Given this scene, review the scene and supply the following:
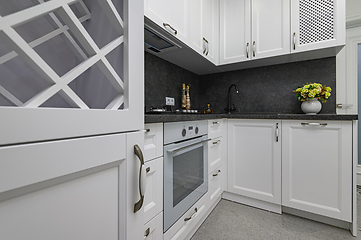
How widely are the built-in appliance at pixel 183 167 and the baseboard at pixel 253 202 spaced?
0.60m

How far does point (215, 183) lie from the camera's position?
172 centimetres

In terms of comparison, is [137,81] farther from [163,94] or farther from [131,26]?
[163,94]

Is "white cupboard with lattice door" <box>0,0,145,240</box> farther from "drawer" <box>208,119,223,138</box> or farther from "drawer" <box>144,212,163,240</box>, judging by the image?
"drawer" <box>208,119,223,138</box>

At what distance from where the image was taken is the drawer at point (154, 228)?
0.88m

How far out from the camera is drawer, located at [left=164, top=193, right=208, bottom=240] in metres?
1.07

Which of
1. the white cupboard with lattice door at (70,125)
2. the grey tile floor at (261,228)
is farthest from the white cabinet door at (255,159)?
the white cupboard with lattice door at (70,125)

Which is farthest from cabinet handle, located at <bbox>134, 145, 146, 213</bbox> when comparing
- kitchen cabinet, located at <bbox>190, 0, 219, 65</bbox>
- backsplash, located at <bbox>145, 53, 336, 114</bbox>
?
kitchen cabinet, located at <bbox>190, 0, 219, 65</bbox>

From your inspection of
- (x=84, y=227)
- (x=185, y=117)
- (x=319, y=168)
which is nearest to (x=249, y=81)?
(x=319, y=168)

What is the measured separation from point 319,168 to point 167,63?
182 cm

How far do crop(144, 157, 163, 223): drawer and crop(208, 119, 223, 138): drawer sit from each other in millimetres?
742

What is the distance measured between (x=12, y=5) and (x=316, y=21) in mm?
2258

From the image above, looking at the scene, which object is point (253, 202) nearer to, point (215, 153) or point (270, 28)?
point (215, 153)

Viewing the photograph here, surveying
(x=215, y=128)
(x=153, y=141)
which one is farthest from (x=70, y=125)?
(x=215, y=128)

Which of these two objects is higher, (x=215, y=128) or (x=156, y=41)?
(x=156, y=41)
